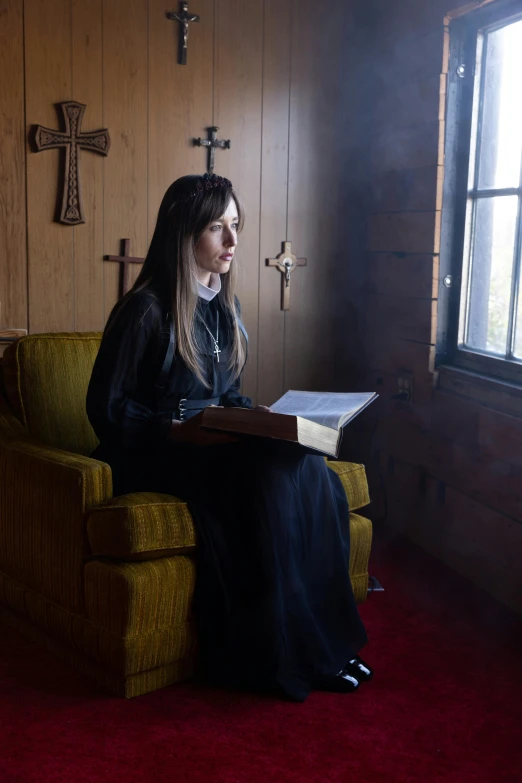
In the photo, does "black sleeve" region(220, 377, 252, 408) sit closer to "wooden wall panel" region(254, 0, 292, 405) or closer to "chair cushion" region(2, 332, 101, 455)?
"chair cushion" region(2, 332, 101, 455)

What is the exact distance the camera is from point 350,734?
1795 mm

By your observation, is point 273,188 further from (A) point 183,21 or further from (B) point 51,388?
(B) point 51,388

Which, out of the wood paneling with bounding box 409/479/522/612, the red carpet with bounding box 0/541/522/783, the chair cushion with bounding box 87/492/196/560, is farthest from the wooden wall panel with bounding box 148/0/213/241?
the red carpet with bounding box 0/541/522/783

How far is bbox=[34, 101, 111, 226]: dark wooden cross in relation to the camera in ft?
8.95

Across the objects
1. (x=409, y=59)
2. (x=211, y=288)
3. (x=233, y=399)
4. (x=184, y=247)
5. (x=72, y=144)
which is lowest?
(x=233, y=399)

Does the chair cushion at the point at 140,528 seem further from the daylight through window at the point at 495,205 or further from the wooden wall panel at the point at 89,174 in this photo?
the daylight through window at the point at 495,205

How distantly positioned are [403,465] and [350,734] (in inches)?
59.1

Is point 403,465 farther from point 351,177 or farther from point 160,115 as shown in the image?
point 160,115

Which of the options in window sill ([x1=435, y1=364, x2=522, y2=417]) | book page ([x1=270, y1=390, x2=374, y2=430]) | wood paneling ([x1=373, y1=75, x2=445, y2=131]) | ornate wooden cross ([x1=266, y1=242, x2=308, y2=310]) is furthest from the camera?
ornate wooden cross ([x1=266, y1=242, x2=308, y2=310])

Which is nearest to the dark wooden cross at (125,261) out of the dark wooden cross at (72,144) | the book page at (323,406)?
the dark wooden cross at (72,144)

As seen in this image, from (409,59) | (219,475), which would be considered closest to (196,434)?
(219,475)

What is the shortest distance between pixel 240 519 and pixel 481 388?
1083 mm

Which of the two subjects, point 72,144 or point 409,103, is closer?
point 72,144

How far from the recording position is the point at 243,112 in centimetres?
311
